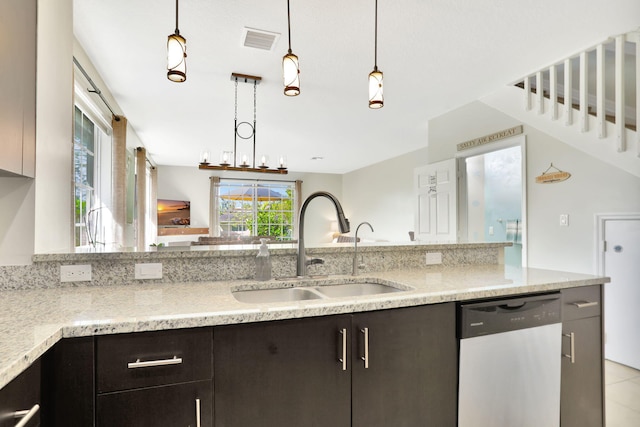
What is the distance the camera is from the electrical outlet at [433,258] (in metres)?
2.11

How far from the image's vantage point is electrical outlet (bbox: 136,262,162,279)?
5.08 ft

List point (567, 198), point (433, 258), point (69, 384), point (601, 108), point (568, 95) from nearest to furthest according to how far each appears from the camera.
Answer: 1. point (69, 384)
2. point (433, 258)
3. point (601, 108)
4. point (568, 95)
5. point (567, 198)

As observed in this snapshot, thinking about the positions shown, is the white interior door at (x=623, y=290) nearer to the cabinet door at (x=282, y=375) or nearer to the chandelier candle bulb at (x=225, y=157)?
the cabinet door at (x=282, y=375)

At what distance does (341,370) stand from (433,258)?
3.76 ft

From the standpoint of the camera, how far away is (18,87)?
123cm

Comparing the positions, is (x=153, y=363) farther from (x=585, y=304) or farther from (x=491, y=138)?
(x=491, y=138)

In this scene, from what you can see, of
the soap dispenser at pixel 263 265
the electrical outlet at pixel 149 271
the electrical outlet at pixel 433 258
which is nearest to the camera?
the electrical outlet at pixel 149 271

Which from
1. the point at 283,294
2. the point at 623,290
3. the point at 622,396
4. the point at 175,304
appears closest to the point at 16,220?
the point at 175,304

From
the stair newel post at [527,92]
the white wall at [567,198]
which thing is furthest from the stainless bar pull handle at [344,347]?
the stair newel post at [527,92]

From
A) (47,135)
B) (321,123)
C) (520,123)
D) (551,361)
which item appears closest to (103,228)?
(47,135)

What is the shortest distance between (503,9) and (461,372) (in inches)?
90.8

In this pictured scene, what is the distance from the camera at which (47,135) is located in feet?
4.94

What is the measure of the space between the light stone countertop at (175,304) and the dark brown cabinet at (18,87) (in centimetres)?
49

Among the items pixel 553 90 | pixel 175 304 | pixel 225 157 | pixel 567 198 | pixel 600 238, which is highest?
pixel 553 90
